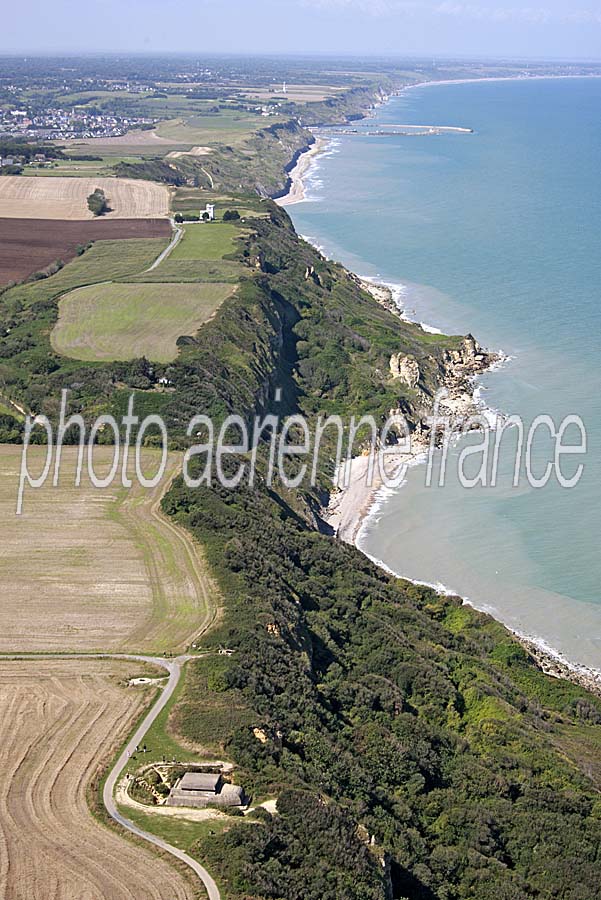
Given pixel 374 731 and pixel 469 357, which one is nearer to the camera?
pixel 374 731

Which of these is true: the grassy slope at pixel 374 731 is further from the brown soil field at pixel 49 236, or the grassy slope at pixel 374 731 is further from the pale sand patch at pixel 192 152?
the pale sand patch at pixel 192 152

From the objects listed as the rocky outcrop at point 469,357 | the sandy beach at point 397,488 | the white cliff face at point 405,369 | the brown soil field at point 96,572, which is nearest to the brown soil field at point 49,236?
the white cliff face at point 405,369

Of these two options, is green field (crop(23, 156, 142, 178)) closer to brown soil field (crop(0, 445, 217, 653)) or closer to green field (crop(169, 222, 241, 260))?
green field (crop(169, 222, 241, 260))

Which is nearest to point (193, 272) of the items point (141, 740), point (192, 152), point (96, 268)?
point (96, 268)

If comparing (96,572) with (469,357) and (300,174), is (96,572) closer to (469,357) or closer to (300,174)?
(469,357)

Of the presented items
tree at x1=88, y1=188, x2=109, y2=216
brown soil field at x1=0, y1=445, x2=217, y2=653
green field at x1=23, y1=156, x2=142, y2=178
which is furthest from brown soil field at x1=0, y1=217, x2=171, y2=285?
brown soil field at x1=0, y1=445, x2=217, y2=653

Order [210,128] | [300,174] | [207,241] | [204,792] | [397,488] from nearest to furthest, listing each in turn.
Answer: [204,792]
[397,488]
[207,241]
[300,174]
[210,128]
